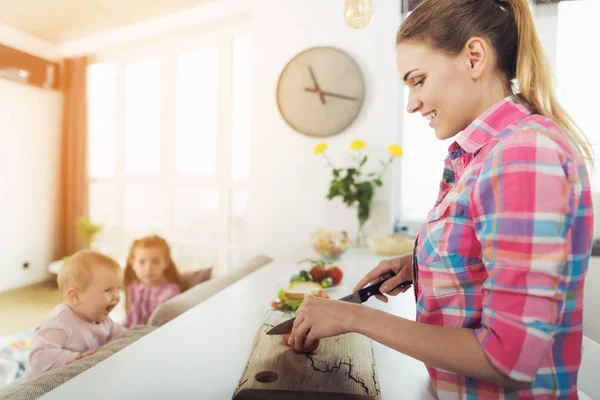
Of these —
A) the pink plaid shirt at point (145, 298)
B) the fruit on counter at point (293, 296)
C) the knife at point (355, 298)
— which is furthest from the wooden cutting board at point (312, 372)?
the pink plaid shirt at point (145, 298)

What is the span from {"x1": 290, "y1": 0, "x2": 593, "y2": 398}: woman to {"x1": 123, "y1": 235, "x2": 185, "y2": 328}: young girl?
1.52 metres

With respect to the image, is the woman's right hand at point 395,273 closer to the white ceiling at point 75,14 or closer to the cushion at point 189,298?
the cushion at point 189,298

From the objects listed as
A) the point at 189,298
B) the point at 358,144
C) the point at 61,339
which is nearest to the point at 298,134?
the point at 358,144

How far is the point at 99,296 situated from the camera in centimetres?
134

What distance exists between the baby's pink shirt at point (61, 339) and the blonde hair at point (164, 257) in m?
0.59

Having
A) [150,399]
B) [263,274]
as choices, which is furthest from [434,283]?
[263,274]

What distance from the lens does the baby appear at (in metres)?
1.18

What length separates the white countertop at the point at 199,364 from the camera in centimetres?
63

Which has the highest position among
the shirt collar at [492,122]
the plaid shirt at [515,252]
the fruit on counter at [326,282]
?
the shirt collar at [492,122]

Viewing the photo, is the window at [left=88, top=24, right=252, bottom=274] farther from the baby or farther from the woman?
the woman

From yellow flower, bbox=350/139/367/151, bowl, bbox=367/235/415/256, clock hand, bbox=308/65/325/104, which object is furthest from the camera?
clock hand, bbox=308/65/325/104

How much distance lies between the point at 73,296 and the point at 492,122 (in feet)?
4.44

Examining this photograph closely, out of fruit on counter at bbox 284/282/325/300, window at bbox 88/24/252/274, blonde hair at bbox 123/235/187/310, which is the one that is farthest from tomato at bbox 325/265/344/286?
window at bbox 88/24/252/274

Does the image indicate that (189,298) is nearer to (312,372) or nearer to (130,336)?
(130,336)
